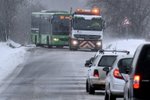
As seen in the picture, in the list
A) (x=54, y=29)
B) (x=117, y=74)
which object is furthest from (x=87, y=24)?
(x=117, y=74)

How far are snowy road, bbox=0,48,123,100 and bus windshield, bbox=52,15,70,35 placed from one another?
15444mm

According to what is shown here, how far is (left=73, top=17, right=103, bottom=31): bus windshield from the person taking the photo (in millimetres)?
59875

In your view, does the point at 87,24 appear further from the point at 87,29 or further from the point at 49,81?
the point at 49,81

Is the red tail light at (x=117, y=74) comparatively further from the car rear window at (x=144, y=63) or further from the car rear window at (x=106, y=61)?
the car rear window at (x=144, y=63)

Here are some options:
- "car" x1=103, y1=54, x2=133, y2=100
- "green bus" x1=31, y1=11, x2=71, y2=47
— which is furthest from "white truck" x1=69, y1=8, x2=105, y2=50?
"car" x1=103, y1=54, x2=133, y2=100

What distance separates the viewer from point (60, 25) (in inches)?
2736

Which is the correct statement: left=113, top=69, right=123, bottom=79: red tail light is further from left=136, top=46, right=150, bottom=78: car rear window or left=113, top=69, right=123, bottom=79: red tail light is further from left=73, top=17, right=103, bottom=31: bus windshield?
left=73, top=17, right=103, bottom=31: bus windshield

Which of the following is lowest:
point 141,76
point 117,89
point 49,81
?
point 49,81

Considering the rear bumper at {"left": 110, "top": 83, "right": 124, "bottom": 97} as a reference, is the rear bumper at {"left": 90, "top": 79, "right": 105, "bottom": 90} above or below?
below

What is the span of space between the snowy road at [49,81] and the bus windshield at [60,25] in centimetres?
1544

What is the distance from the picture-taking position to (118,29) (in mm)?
87000

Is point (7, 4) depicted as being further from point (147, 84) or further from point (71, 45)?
→ point (147, 84)

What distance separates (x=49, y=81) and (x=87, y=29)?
2665 centimetres

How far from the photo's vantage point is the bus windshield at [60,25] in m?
69.1
